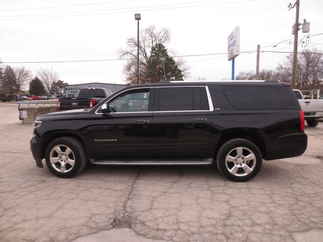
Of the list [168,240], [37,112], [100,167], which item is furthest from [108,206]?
[37,112]

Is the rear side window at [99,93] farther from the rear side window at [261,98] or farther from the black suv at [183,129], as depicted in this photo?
the rear side window at [261,98]

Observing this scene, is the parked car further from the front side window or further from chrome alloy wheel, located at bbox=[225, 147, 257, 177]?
chrome alloy wheel, located at bbox=[225, 147, 257, 177]

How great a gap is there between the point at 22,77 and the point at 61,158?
9157 centimetres

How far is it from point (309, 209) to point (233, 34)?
12.3 m

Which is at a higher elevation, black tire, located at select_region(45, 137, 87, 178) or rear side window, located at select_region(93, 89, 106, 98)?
rear side window, located at select_region(93, 89, 106, 98)

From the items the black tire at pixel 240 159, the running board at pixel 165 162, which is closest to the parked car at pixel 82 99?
the running board at pixel 165 162

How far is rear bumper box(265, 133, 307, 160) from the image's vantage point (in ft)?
14.0

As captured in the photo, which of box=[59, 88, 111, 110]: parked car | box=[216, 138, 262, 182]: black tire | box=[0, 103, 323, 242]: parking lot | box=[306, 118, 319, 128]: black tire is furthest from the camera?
box=[59, 88, 111, 110]: parked car

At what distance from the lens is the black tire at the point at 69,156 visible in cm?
444

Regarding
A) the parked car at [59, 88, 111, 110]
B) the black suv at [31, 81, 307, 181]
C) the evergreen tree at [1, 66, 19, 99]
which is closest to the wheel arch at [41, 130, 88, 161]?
the black suv at [31, 81, 307, 181]

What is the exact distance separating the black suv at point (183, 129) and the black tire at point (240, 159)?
17 mm

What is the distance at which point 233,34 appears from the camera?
13609 mm

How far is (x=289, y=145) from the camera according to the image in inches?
169

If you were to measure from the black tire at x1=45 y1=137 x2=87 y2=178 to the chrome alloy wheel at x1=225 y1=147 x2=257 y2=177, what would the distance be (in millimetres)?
2781
